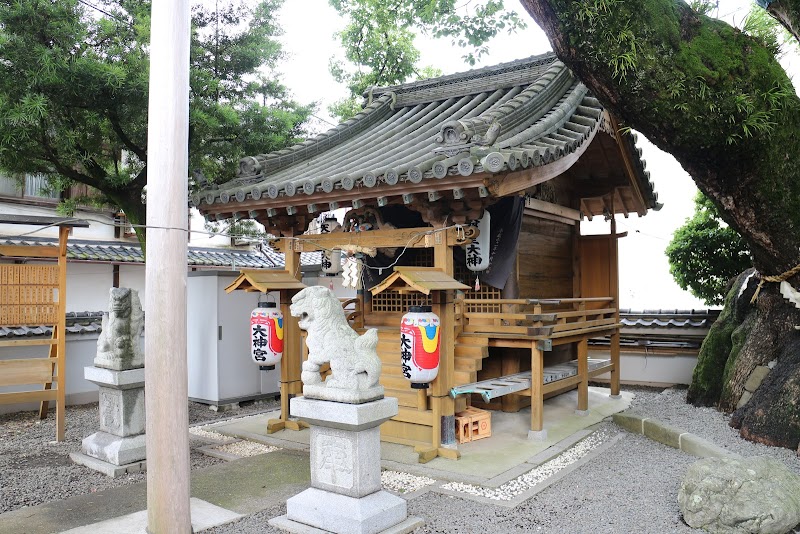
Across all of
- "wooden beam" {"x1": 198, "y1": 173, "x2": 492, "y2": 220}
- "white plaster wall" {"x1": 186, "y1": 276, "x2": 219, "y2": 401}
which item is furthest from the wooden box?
"white plaster wall" {"x1": 186, "y1": 276, "x2": 219, "y2": 401}

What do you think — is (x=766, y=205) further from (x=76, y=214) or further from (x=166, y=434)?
(x=76, y=214)

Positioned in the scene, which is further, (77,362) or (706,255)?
(706,255)

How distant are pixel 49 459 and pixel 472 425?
5.34 meters

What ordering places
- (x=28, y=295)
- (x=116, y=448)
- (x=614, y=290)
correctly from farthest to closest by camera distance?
1. (x=614, y=290)
2. (x=28, y=295)
3. (x=116, y=448)

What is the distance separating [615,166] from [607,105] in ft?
17.8

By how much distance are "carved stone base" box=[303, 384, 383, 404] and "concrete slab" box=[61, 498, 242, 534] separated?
4.42ft

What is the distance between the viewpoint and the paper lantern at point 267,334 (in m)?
8.11

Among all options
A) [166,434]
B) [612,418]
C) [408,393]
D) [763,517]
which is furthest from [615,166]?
[166,434]

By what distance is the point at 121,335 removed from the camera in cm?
724

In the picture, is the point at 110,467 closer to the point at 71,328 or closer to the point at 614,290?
the point at 71,328

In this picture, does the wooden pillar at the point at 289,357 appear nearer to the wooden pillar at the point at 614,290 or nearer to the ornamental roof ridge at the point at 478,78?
the ornamental roof ridge at the point at 478,78

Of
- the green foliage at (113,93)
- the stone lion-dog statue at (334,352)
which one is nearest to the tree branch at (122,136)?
the green foliage at (113,93)

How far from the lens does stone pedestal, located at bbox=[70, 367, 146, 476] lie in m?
6.79

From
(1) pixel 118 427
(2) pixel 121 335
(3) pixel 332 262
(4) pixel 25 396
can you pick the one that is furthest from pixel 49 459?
(3) pixel 332 262
